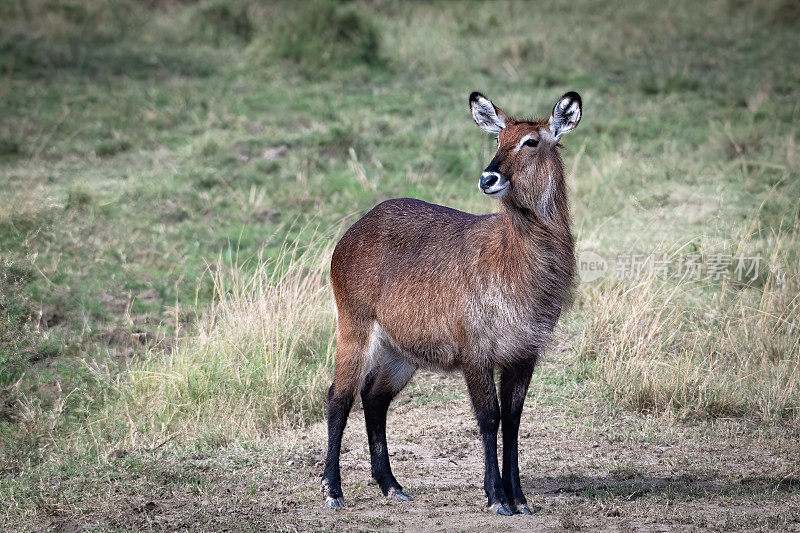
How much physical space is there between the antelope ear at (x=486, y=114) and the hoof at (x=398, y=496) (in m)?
2.01

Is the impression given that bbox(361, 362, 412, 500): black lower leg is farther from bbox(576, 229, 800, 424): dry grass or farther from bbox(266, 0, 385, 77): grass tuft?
bbox(266, 0, 385, 77): grass tuft

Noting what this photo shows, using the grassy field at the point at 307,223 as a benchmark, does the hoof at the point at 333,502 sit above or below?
below

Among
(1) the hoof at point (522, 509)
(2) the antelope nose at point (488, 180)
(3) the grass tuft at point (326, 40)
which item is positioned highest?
(3) the grass tuft at point (326, 40)

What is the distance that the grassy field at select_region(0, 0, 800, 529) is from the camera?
638cm

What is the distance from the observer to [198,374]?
7000 mm

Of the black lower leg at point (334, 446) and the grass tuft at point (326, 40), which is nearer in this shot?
the black lower leg at point (334, 446)

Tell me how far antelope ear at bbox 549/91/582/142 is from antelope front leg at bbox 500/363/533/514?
1.19 m

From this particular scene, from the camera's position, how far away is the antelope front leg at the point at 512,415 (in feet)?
16.3

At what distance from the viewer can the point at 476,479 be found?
225 inches

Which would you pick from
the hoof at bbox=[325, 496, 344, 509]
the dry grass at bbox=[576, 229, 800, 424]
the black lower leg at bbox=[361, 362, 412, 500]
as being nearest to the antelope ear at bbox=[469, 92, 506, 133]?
the black lower leg at bbox=[361, 362, 412, 500]

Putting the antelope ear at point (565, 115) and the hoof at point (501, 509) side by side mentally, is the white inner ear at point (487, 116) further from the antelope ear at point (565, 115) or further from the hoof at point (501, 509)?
the hoof at point (501, 509)

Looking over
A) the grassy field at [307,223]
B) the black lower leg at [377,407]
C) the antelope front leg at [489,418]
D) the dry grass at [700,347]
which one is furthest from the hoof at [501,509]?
the dry grass at [700,347]

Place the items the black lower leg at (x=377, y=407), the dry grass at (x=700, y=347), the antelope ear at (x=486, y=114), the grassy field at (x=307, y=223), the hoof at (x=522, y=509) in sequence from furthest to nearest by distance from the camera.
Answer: the dry grass at (x=700, y=347)
the grassy field at (x=307, y=223)
the black lower leg at (x=377, y=407)
the antelope ear at (x=486, y=114)
the hoof at (x=522, y=509)

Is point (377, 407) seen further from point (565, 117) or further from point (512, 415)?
point (565, 117)
